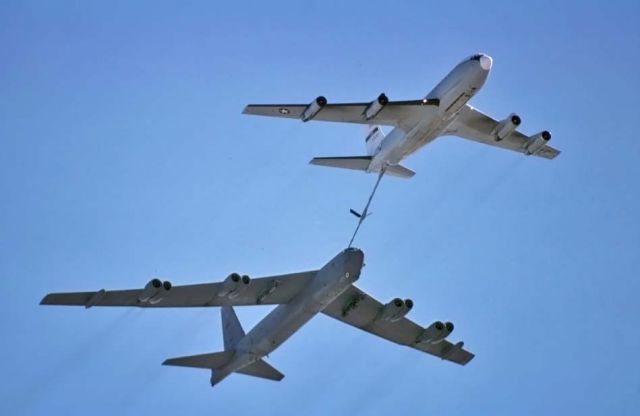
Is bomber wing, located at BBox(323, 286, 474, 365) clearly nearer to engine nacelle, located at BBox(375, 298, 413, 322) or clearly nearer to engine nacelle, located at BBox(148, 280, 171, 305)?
engine nacelle, located at BBox(375, 298, 413, 322)

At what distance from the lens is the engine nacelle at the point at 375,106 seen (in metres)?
63.3

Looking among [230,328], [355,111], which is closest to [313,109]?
[355,111]

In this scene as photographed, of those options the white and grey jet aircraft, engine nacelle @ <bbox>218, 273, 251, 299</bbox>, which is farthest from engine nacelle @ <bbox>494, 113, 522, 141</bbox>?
engine nacelle @ <bbox>218, 273, 251, 299</bbox>

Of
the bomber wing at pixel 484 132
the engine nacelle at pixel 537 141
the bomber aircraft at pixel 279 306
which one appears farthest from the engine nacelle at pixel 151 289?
the engine nacelle at pixel 537 141

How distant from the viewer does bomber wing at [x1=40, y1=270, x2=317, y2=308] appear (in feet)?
195

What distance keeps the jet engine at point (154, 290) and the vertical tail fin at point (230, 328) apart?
24.0ft

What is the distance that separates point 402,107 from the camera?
211ft

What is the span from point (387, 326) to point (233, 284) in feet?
35.8

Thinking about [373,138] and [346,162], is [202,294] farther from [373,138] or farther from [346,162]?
[373,138]

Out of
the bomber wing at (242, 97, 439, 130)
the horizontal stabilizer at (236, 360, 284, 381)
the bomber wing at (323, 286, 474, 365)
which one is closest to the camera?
the bomber wing at (242, 97, 439, 130)

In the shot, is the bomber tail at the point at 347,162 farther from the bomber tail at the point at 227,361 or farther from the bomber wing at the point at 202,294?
the bomber tail at the point at 227,361

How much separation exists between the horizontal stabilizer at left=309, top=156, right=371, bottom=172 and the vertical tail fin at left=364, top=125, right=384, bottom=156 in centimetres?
116

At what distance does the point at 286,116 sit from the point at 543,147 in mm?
16029

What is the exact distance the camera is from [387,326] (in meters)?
68.6
